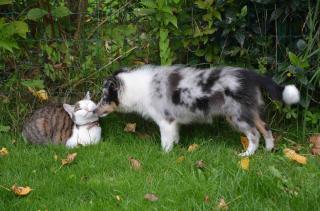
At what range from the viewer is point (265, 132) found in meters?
5.75

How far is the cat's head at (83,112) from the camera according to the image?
6258 mm

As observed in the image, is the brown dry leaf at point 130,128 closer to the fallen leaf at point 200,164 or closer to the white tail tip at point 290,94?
the fallen leaf at point 200,164

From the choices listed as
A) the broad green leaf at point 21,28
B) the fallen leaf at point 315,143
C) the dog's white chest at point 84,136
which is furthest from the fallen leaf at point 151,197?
the broad green leaf at point 21,28

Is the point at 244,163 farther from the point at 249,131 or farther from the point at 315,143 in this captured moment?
the point at 315,143

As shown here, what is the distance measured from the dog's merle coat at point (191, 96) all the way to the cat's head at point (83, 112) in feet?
0.31

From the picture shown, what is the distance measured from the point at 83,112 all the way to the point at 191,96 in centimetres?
131

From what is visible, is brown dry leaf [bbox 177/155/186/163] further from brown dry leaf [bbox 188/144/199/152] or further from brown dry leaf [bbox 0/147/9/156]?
brown dry leaf [bbox 0/147/9/156]

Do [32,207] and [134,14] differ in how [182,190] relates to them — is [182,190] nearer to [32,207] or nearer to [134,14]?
[32,207]

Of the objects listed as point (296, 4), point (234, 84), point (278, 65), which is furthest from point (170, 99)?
point (296, 4)

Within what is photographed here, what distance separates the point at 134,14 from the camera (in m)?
6.76

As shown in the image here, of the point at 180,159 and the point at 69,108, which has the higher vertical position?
the point at 69,108

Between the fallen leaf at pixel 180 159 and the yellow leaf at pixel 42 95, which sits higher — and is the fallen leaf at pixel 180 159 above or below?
below

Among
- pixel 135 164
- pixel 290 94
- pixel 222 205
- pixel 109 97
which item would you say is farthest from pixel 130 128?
pixel 222 205

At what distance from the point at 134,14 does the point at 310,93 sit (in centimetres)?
233
